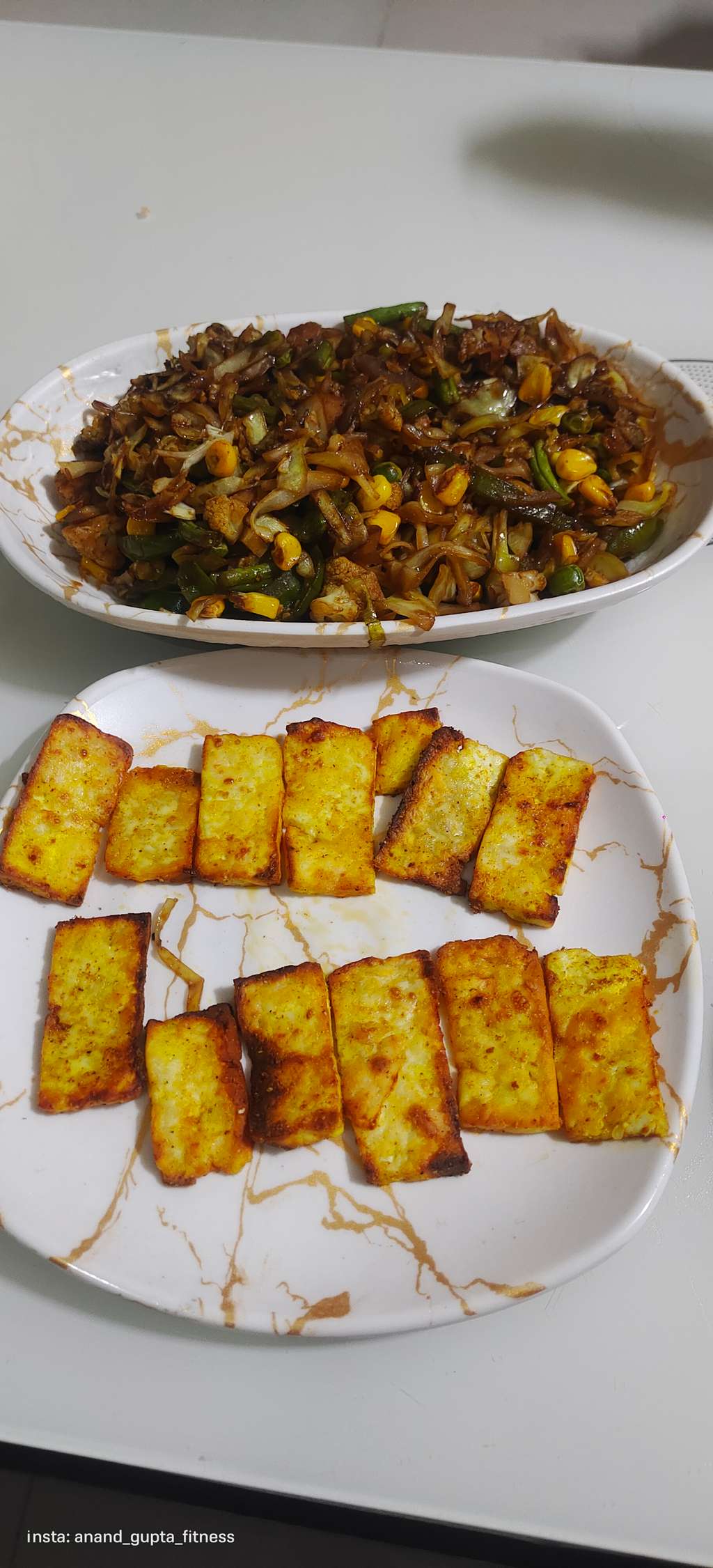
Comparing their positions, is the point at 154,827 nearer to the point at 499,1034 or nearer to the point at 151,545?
the point at 151,545

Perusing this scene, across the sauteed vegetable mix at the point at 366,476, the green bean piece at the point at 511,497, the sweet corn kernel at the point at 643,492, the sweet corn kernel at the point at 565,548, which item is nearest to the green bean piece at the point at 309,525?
the sauteed vegetable mix at the point at 366,476

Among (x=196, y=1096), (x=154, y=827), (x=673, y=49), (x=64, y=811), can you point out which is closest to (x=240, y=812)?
(x=154, y=827)

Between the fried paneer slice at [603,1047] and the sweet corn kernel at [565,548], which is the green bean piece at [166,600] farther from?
the fried paneer slice at [603,1047]

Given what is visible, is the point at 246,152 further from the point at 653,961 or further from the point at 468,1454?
the point at 468,1454

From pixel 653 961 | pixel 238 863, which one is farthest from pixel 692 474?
pixel 238 863

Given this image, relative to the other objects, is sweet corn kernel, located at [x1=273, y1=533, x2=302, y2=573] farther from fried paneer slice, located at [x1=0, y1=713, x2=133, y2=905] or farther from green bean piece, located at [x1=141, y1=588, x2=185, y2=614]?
fried paneer slice, located at [x1=0, y1=713, x2=133, y2=905]
